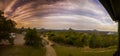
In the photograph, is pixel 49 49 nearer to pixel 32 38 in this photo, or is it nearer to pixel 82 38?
pixel 32 38

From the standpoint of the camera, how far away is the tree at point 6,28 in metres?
5.62

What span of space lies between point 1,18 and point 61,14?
52.5 inches

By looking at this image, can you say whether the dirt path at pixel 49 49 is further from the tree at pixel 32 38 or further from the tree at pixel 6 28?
the tree at pixel 6 28

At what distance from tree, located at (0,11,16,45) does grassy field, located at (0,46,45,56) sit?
16cm

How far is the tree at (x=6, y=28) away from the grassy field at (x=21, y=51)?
160 mm

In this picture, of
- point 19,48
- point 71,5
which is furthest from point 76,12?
point 19,48

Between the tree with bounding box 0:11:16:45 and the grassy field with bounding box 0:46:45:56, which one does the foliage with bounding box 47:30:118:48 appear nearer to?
the grassy field with bounding box 0:46:45:56

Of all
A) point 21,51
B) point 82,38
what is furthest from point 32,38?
point 82,38

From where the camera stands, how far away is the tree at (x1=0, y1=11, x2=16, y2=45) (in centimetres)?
562

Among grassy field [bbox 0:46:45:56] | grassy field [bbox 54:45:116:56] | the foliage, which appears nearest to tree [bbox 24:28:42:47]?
grassy field [bbox 0:46:45:56]

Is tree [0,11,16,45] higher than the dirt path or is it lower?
higher

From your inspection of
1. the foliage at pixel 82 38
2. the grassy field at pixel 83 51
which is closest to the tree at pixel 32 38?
the foliage at pixel 82 38

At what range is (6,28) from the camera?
5602 mm

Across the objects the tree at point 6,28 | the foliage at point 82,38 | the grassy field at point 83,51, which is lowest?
the grassy field at point 83,51
